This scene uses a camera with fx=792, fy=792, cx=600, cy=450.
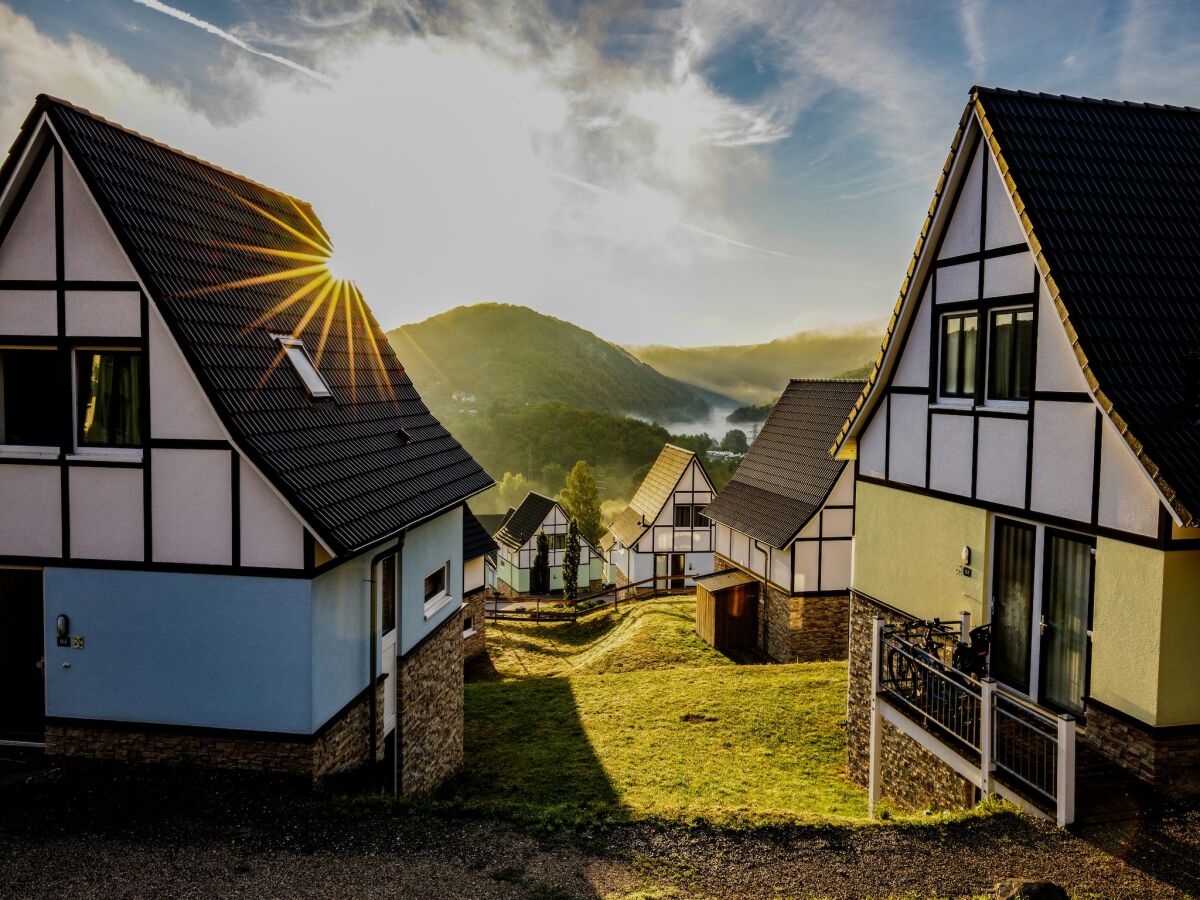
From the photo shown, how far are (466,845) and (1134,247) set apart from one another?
9481 mm

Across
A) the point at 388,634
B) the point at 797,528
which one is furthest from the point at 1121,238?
the point at 797,528

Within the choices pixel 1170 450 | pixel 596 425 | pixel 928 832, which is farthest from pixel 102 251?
pixel 596 425

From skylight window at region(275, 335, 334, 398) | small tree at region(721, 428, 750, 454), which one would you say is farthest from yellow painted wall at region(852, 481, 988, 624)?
small tree at region(721, 428, 750, 454)

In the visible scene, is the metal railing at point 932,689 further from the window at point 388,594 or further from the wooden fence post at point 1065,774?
the window at point 388,594

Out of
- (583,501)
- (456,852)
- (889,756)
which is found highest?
(456,852)

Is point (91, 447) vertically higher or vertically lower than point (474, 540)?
higher

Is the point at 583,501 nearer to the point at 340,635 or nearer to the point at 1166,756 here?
the point at 340,635

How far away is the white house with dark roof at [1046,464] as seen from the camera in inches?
293

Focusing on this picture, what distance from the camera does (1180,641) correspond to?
731 centimetres

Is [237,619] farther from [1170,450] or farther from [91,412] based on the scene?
[1170,450]

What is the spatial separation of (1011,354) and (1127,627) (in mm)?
3299

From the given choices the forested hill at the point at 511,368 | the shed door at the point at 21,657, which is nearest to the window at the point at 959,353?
the shed door at the point at 21,657

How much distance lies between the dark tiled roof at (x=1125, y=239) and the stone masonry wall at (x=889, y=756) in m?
4.53

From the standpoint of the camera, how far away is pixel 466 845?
25.2ft
